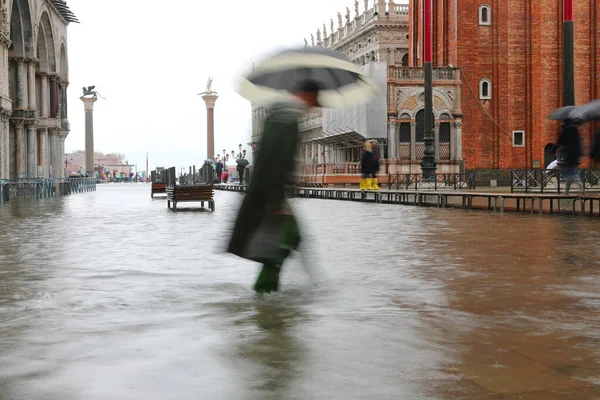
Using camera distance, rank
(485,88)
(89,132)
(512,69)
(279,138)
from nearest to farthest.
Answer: (279,138) → (485,88) → (512,69) → (89,132)

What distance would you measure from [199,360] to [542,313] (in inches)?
106

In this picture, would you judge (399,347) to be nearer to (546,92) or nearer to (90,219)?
(90,219)

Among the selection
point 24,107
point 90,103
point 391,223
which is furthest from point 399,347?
point 90,103

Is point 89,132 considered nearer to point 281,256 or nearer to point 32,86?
point 32,86

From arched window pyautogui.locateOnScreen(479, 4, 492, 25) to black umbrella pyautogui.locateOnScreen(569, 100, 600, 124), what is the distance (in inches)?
1136

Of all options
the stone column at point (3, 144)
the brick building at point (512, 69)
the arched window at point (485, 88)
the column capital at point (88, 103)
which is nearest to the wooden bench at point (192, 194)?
the stone column at point (3, 144)

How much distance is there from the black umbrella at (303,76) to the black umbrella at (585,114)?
13217mm

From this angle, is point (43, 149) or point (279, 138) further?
point (43, 149)

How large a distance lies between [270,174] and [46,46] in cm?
4998

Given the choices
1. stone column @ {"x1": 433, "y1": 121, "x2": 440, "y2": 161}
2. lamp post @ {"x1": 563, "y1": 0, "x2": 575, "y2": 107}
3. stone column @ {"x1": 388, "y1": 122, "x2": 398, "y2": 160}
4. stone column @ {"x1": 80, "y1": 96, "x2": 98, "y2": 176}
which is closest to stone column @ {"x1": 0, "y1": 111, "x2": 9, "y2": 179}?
stone column @ {"x1": 388, "y1": 122, "x2": 398, "y2": 160}

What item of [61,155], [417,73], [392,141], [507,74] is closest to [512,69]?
[507,74]

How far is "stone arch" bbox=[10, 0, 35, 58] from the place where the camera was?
43625mm

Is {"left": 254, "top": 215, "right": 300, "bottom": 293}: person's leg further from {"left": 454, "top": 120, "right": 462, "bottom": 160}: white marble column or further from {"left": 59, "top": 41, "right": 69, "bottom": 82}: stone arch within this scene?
{"left": 59, "top": 41, "right": 69, "bottom": 82}: stone arch

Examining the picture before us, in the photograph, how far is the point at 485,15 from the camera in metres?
46.4
